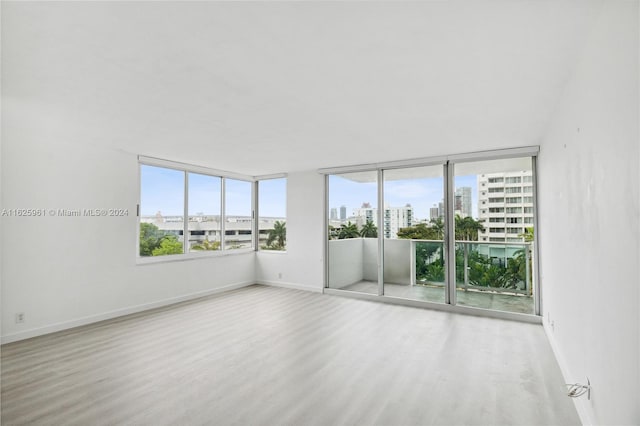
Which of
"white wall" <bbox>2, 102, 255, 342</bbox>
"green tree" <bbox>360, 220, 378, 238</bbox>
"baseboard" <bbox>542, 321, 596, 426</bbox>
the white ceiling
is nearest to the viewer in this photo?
the white ceiling

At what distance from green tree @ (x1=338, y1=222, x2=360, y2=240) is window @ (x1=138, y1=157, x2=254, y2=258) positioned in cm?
226

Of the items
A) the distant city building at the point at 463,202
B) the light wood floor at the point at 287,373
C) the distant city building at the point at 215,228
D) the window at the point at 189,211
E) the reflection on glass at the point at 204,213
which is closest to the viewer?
the light wood floor at the point at 287,373

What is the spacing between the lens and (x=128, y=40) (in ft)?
6.39

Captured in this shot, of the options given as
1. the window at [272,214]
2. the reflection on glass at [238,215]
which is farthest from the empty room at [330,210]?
the window at [272,214]

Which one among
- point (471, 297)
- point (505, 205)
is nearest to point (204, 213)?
point (471, 297)

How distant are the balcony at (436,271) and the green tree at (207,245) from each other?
2.33 metres

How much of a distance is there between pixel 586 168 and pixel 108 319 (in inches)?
222

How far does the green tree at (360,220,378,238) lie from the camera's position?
5.95 meters

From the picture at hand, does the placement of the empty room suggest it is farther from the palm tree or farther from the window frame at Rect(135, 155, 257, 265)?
the palm tree

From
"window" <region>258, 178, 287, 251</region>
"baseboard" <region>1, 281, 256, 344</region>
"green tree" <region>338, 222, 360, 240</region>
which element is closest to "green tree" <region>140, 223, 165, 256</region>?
"baseboard" <region>1, 281, 256, 344</region>

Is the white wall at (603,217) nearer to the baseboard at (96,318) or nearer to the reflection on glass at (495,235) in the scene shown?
the reflection on glass at (495,235)

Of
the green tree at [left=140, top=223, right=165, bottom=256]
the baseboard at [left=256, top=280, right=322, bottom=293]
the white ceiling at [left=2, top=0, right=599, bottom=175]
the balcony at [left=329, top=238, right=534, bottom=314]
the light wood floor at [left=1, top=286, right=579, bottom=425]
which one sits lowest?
the light wood floor at [left=1, top=286, right=579, bottom=425]

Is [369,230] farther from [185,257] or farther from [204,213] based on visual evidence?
[185,257]

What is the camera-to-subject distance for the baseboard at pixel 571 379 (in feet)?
6.86
